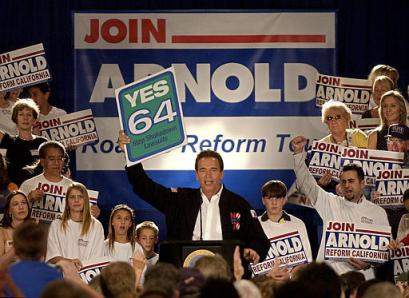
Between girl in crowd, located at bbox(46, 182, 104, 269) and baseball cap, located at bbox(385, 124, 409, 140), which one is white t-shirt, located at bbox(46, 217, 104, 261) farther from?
baseball cap, located at bbox(385, 124, 409, 140)

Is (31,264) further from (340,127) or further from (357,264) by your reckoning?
(340,127)

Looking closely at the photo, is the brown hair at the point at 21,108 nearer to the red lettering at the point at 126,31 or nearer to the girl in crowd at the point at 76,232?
the girl in crowd at the point at 76,232

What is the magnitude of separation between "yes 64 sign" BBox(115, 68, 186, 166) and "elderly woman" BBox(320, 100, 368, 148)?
2.28 metres

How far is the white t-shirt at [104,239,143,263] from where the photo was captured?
1027 centimetres

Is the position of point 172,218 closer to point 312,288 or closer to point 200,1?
point 312,288

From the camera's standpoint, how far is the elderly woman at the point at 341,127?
11.3 m

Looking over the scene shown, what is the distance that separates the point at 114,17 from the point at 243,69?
1311 mm

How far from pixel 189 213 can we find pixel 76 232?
4.87ft

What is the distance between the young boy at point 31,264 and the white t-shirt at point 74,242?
3209 millimetres

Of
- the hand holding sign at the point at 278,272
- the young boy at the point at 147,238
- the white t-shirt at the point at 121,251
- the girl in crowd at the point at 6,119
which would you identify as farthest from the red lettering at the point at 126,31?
the hand holding sign at the point at 278,272

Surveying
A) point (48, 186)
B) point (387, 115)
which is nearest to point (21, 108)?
point (48, 186)

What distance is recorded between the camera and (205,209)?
29.6ft

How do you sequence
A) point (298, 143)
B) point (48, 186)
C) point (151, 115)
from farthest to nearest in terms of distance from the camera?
1. point (48, 186)
2. point (298, 143)
3. point (151, 115)

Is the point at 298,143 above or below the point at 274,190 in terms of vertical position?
above
